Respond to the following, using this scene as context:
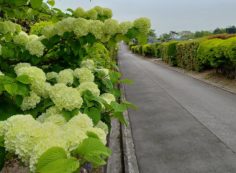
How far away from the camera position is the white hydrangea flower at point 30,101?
2.25 meters

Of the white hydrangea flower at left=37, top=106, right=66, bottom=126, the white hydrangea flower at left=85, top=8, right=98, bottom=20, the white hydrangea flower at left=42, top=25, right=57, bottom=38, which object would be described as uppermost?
the white hydrangea flower at left=85, top=8, right=98, bottom=20

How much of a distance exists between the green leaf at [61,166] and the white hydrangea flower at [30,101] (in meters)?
1.06

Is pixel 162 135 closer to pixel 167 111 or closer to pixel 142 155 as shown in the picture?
pixel 142 155

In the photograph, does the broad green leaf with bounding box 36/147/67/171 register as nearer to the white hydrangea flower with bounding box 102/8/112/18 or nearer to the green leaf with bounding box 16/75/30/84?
the green leaf with bounding box 16/75/30/84

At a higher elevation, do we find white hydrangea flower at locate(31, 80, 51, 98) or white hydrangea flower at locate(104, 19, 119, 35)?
white hydrangea flower at locate(104, 19, 119, 35)

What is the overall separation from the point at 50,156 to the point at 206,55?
2072cm

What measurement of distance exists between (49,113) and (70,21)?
1.20 metres

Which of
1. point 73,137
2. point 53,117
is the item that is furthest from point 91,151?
point 53,117

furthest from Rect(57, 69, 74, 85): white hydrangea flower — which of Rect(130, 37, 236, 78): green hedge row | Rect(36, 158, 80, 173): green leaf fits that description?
Rect(130, 37, 236, 78): green hedge row

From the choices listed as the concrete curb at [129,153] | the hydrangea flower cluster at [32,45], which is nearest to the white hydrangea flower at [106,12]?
the hydrangea flower cluster at [32,45]

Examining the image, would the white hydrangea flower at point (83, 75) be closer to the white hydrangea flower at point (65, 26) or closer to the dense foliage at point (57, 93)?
the dense foliage at point (57, 93)

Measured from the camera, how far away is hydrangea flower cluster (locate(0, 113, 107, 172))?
53.4 inches

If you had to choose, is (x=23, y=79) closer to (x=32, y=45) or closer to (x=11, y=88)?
(x=11, y=88)

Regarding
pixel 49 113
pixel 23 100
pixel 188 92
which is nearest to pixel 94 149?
pixel 49 113
